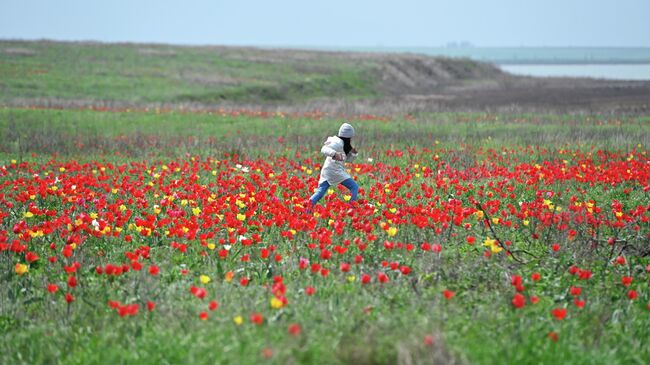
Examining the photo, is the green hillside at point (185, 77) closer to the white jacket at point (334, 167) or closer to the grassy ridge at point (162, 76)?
the grassy ridge at point (162, 76)

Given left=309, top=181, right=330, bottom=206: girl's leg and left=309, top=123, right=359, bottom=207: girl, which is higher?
left=309, top=123, right=359, bottom=207: girl

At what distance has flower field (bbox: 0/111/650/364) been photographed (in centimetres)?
542

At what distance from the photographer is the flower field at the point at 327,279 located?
542cm

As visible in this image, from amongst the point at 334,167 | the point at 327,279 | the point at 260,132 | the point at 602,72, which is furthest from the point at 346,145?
the point at 602,72

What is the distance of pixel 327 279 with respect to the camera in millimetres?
7094

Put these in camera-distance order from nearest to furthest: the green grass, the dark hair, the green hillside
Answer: the dark hair
the green grass
the green hillside

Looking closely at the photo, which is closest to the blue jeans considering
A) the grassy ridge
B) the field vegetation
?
the field vegetation

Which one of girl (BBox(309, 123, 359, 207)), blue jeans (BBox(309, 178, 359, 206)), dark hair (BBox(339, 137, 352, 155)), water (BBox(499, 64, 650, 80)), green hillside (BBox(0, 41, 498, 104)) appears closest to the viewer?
girl (BBox(309, 123, 359, 207))

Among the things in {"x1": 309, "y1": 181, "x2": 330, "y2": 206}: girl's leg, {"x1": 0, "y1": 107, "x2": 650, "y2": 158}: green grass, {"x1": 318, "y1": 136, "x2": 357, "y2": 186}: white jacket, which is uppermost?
{"x1": 318, "y1": 136, "x2": 357, "y2": 186}: white jacket

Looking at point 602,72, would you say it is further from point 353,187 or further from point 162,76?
point 353,187

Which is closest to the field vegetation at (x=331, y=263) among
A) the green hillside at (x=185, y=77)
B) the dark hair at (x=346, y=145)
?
the dark hair at (x=346, y=145)

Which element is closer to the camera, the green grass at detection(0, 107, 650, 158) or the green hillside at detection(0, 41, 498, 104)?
the green grass at detection(0, 107, 650, 158)

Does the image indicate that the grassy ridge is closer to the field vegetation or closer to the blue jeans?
the field vegetation

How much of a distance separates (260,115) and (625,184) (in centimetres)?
1662
